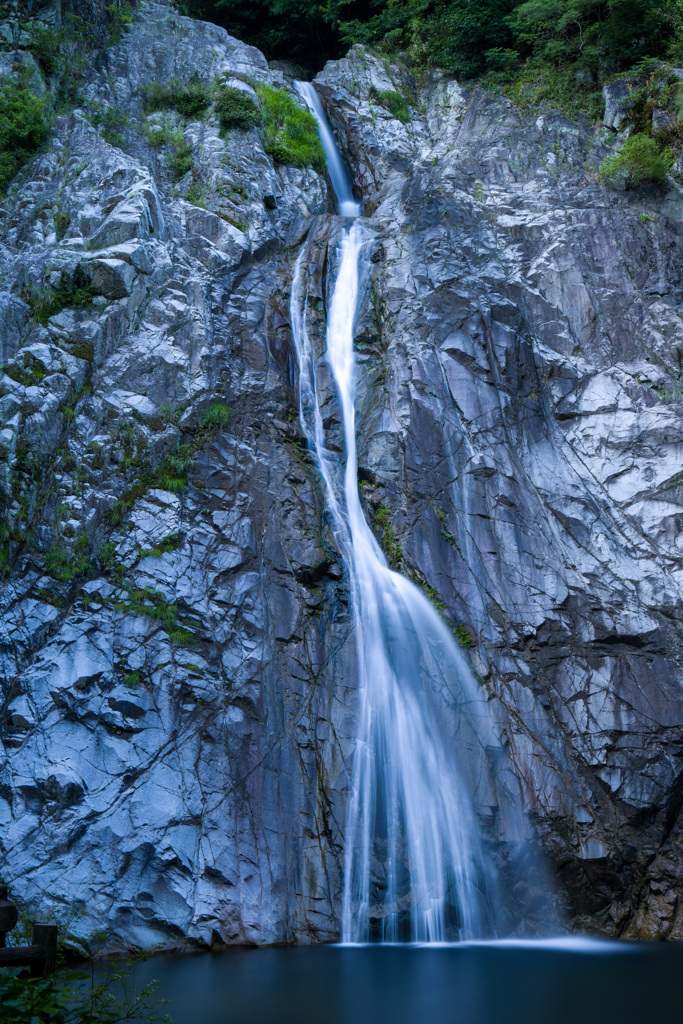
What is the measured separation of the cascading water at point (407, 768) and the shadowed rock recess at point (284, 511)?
0.37 meters

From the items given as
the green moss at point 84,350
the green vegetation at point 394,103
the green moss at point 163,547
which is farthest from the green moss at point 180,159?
the green moss at point 163,547

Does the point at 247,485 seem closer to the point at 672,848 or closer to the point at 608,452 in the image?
the point at 608,452

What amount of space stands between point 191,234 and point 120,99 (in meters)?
6.20

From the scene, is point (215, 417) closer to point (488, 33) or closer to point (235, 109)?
point (235, 109)

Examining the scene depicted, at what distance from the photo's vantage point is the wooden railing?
511 centimetres

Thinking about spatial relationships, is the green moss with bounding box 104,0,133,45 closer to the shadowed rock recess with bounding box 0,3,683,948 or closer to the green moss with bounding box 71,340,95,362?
Result: the shadowed rock recess with bounding box 0,3,683,948

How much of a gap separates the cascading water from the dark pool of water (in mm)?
551

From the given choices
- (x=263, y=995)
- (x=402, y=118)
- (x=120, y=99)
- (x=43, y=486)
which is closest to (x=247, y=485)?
(x=43, y=486)

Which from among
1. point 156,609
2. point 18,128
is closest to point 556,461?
point 156,609

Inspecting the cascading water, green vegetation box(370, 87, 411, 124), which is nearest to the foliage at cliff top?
green vegetation box(370, 87, 411, 124)

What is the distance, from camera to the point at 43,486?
12500mm

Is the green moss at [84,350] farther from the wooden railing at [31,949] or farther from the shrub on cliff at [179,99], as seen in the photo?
the wooden railing at [31,949]

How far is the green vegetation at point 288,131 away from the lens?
63.8 feet

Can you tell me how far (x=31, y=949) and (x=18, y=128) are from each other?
56.7ft
